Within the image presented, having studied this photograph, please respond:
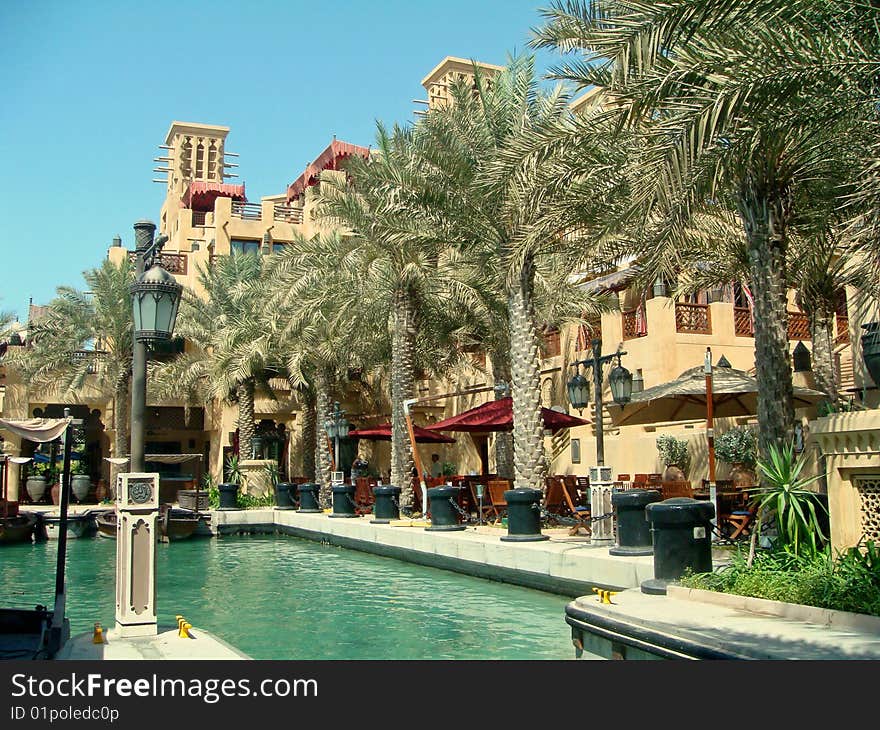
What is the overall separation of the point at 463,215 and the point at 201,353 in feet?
64.5

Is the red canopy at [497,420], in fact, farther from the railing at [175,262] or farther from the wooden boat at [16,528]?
the railing at [175,262]

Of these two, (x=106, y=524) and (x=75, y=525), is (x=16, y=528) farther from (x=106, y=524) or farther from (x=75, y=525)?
(x=106, y=524)

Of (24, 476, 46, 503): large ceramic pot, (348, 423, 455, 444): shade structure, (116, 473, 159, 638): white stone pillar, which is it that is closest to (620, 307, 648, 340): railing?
(348, 423, 455, 444): shade structure

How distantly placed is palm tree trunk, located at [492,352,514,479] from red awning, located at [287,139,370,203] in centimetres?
→ 2416

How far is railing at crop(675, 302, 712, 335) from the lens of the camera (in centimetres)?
2260

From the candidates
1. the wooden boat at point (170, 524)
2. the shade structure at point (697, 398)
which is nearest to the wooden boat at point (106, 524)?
the wooden boat at point (170, 524)

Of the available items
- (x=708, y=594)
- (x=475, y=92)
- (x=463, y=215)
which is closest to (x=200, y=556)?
(x=463, y=215)

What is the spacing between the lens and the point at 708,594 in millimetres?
8055

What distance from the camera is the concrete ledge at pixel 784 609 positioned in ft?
21.9

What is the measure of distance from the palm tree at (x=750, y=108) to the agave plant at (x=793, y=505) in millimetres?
1871

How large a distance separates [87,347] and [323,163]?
2296 cm
